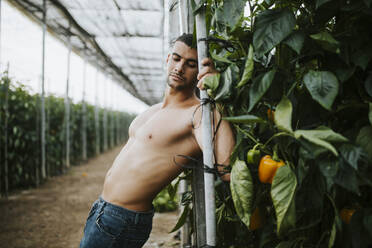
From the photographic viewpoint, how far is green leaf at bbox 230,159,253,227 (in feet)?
2.71

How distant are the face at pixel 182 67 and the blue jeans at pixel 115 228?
0.71 m

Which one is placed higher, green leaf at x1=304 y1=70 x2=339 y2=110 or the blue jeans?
green leaf at x1=304 y1=70 x2=339 y2=110

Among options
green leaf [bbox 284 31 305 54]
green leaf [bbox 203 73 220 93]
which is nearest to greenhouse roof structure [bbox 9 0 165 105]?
green leaf [bbox 203 73 220 93]

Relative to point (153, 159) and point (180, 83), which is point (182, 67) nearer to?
point (180, 83)

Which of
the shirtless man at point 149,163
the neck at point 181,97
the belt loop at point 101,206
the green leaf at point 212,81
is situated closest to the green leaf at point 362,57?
the green leaf at point 212,81

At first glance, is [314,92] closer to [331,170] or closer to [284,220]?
[331,170]

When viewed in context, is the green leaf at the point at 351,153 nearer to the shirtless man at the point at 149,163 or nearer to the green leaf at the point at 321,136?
the green leaf at the point at 321,136

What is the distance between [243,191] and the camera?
2.73ft

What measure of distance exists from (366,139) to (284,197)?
0.25 metres

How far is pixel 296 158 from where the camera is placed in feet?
2.89

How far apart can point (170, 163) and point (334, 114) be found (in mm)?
785

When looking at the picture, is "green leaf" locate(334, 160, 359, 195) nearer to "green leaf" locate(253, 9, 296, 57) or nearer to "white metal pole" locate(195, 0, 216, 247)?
"green leaf" locate(253, 9, 296, 57)

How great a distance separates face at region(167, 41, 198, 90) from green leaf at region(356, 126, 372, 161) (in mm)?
824

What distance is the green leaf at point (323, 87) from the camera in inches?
26.8
